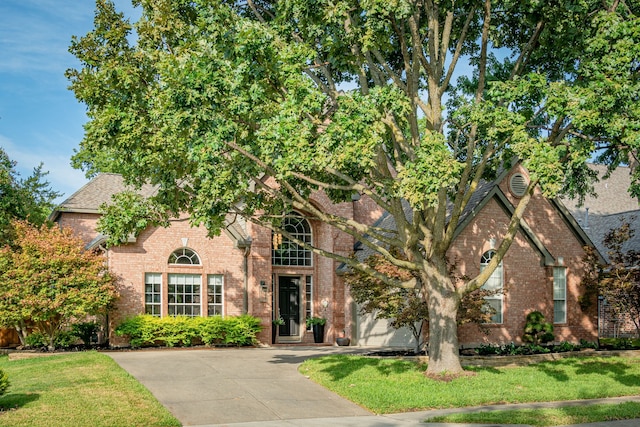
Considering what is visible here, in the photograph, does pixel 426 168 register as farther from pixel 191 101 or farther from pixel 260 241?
pixel 260 241

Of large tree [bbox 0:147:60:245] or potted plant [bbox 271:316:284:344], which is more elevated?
→ large tree [bbox 0:147:60:245]

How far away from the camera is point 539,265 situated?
2486 cm

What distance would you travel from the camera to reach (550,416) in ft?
42.4

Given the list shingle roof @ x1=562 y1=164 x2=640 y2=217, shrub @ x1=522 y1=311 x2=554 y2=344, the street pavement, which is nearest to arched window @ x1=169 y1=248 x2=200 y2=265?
the street pavement

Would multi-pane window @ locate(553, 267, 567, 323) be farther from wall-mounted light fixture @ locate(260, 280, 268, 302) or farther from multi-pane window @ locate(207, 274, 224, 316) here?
multi-pane window @ locate(207, 274, 224, 316)

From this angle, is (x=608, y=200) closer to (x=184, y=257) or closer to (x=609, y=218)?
(x=609, y=218)

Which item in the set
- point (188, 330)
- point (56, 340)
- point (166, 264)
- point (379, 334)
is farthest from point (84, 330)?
point (379, 334)

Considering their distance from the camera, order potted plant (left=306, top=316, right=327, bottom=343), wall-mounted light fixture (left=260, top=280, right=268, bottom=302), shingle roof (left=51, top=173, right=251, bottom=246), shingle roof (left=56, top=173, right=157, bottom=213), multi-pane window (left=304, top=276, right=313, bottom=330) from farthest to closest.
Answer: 1. shingle roof (left=56, top=173, right=157, bottom=213)
2. shingle roof (left=51, top=173, right=251, bottom=246)
3. multi-pane window (left=304, top=276, right=313, bottom=330)
4. potted plant (left=306, top=316, right=327, bottom=343)
5. wall-mounted light fixture (left=260, top=280, right=268, bottom=302)

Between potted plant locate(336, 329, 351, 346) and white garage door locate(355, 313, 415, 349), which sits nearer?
white garage door locate(355, 313, 415, 349)

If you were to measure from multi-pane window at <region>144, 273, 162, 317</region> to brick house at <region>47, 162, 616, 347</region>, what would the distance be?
1.4 inches

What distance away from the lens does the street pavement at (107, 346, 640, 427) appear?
12.7m

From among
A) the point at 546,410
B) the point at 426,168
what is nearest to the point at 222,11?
the point at 426,168

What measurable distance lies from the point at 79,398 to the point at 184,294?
37.7 ft

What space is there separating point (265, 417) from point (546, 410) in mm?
5680
